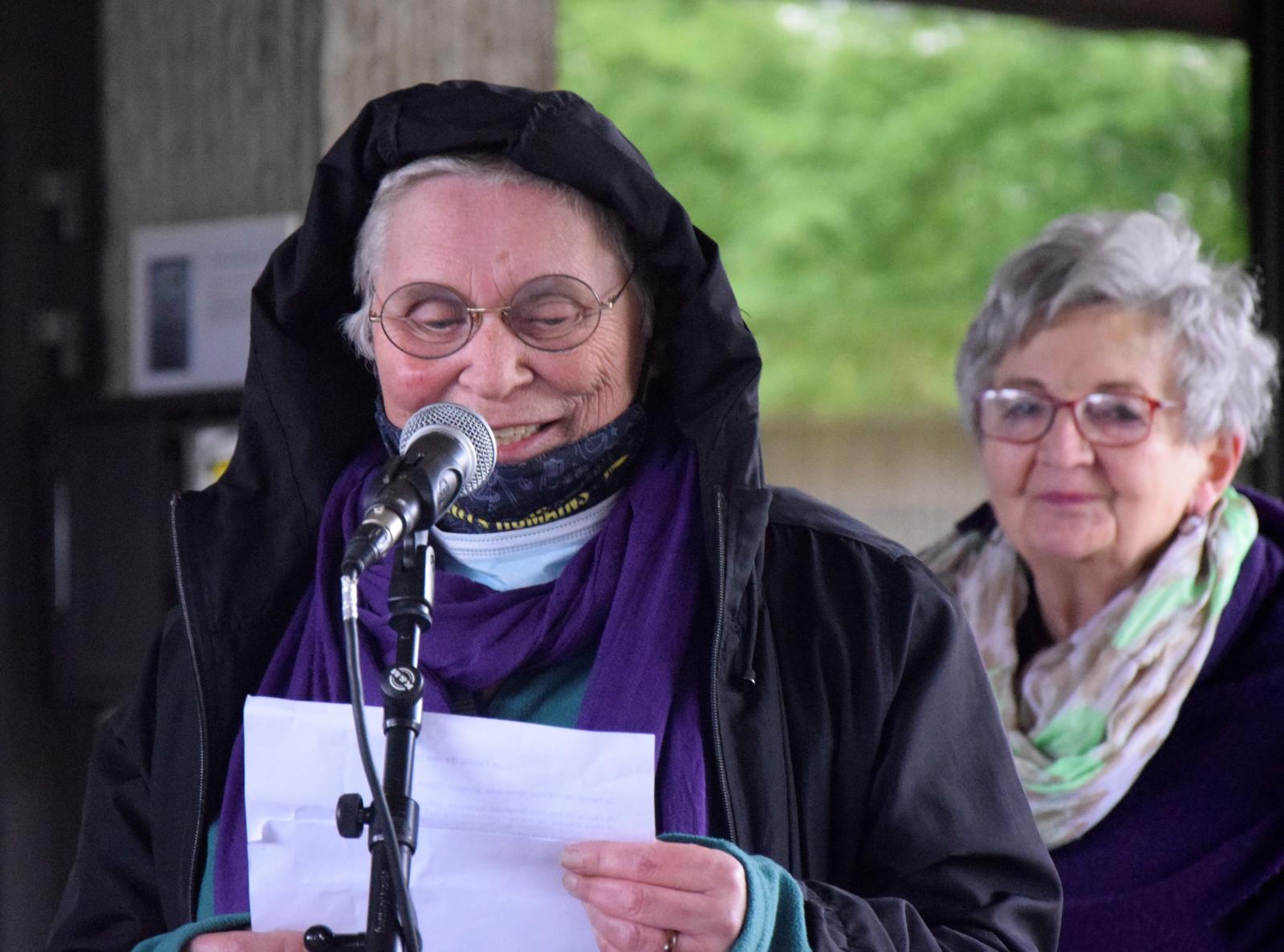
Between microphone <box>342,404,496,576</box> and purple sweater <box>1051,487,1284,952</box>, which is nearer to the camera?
microphone <box>342,404,496,576</box>

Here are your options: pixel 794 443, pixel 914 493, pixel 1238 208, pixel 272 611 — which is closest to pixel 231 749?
pixel 272 611

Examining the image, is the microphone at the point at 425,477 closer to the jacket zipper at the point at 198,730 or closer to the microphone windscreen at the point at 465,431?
the microphone windscreen at the point at 465,431

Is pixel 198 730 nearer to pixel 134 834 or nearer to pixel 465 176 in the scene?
pixel 134 834

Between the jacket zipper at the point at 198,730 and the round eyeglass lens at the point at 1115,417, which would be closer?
the jacket zipper at the point at 198,730

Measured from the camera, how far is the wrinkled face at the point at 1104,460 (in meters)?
3.01

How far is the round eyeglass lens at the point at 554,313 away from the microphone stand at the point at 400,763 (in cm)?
50

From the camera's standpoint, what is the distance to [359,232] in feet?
7.27

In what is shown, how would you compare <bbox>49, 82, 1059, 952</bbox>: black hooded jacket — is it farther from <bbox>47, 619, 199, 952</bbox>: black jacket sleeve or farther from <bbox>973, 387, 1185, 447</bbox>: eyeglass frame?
<bbox>973, 387, 1185, 447</bbox>: eyeglass frame

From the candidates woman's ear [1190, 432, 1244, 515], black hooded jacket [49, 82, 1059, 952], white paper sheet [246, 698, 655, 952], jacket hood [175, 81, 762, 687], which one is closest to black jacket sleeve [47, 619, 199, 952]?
black hooded jacket [49, 82, 1059, 952]

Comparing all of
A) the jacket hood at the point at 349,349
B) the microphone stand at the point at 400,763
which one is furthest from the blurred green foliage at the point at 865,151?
the microphone stand at the point at 400,763

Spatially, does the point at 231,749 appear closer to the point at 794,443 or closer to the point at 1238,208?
the point at 1238,208

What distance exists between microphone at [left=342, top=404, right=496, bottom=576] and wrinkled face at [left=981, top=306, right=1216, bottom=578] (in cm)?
162

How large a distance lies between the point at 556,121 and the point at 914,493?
6.66 m

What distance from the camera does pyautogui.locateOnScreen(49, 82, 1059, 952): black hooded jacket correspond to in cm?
194
